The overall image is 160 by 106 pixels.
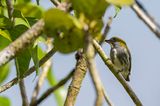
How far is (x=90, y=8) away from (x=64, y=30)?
47mm

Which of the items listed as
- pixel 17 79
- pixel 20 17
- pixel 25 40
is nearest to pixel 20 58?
pixel 20 17

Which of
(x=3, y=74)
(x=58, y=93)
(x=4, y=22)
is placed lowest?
(x=4, y=22)

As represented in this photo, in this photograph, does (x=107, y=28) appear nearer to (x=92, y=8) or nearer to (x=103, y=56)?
(x=92, y=8)

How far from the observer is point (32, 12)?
205 cm

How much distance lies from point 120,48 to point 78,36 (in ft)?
9.09

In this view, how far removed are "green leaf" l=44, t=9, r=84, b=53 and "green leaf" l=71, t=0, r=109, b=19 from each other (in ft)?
0.07

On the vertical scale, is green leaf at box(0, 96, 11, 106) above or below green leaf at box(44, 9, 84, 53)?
above

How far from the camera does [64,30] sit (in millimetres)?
653

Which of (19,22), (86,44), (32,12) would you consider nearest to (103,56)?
(19,22)

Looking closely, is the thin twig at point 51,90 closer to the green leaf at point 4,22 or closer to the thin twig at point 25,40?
the thin twig at point 25,40

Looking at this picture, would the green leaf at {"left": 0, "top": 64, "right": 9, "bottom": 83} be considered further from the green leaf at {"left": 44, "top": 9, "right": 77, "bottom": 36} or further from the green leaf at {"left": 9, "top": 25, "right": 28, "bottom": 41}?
the green leaf at {"left": 44, "top": 9, "right": 77, "bottom": 36}

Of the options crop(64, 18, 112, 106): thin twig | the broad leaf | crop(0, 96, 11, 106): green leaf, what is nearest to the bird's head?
crop(0, 96, 11, 106): green leaf

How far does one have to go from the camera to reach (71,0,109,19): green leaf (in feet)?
2.09

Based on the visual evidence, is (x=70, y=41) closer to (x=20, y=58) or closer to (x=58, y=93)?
(x=20, y=58)
